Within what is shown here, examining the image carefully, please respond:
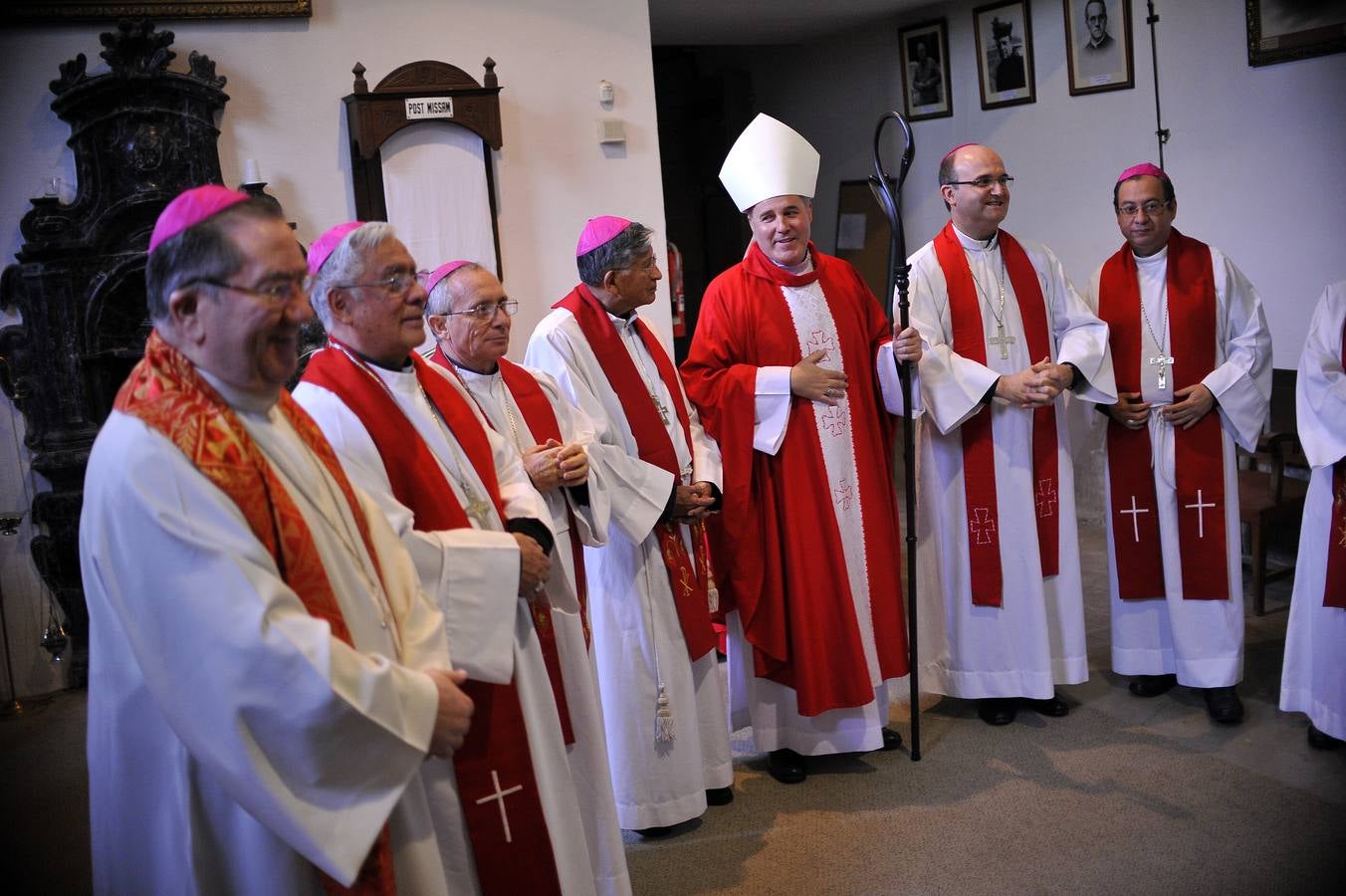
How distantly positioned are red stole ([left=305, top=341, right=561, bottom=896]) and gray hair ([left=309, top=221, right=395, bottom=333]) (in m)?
0.15

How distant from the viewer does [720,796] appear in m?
3.85

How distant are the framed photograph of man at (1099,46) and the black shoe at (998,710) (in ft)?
13.9

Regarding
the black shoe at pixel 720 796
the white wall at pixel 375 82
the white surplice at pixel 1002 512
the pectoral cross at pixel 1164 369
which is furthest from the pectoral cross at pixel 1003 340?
the white wall at pixel 375 82

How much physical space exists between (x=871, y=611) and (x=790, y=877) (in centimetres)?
105

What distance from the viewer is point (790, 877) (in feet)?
10.9

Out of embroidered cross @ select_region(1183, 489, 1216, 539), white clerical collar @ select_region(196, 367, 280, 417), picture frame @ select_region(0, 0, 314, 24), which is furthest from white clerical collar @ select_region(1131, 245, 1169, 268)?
picture frame @ select_region(0, 0, 314, 24)

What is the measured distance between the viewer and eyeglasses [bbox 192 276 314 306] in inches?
70.7

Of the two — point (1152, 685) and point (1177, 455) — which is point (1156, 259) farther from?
point (1152, 685)

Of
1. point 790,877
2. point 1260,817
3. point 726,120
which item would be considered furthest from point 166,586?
point 726,120

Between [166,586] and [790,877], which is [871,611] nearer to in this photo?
[790,877]

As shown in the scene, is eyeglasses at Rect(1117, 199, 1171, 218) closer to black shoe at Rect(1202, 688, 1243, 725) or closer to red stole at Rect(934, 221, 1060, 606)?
red stole at Rect(934, 221, 1060, 606)

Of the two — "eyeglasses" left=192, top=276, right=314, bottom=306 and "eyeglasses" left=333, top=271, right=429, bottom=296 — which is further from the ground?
"eyeglasses" left=333, top=271, right=429, bottom=296

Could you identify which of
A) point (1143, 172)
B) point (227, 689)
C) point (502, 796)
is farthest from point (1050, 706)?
point (227, 689)

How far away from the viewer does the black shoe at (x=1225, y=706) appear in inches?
165
